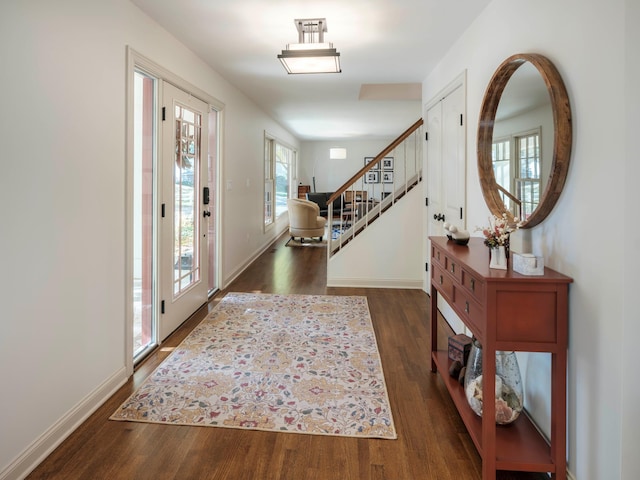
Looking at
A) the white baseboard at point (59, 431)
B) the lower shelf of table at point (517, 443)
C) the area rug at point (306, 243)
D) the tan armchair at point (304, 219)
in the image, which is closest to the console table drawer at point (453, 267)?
the lower shelf of table at point (517, 443)

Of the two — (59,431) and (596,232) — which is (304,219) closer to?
(59,431)

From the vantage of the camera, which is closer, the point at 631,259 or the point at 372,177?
the point at 631,259

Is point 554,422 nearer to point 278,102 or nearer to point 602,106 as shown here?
point 602,106

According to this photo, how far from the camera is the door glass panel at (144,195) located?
3.08 metres

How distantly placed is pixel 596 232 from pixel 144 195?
287 centimetres

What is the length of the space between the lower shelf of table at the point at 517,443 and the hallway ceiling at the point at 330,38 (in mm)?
2476

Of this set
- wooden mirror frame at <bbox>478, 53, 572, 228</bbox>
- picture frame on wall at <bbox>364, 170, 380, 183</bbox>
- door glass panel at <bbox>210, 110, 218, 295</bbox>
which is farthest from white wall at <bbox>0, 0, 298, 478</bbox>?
picture frame on wall at <bbox>364, 170, 380, 183</bbox>

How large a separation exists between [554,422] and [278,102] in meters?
5.50

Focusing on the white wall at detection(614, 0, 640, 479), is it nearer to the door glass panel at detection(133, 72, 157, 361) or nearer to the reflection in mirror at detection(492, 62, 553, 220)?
the reflection in mirror at detection(492, 62, 553, 220)

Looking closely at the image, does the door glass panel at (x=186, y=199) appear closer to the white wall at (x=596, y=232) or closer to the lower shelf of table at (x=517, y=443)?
the lower shelf of table at (x=517, y=443)

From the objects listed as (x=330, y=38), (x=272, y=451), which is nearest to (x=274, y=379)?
(x=272, y=451)

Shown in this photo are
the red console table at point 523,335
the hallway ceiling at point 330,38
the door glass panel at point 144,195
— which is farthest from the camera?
the door glass panel at point 144,195

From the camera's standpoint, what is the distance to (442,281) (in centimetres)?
246

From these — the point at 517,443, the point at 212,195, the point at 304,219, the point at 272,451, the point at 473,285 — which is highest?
the point at 212,195
